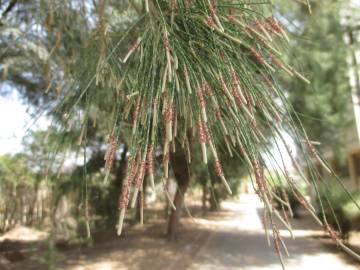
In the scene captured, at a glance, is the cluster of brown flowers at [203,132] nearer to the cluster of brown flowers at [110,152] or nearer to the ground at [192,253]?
the cluster of brown flowers at [110,152]

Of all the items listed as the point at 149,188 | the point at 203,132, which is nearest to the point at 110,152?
the point at 203,132

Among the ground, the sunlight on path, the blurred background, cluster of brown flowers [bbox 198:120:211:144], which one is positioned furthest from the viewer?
the ground

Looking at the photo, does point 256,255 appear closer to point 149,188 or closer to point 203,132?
point 149,188

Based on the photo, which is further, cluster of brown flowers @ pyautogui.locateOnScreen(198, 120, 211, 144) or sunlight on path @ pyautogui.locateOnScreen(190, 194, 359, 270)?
sunlight on path @ pyautogui.locateOnScreen(190, 194, 359, 270)

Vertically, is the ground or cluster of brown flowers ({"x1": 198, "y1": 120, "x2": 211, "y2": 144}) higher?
cluster of brown flowers ({"x1": 198, "y1": 120, "x2": 211, "y2": 144})

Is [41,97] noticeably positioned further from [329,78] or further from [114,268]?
[329,78]

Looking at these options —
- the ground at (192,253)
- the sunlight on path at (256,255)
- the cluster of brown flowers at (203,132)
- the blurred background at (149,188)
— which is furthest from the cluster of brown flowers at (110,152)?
the sunlight on path at (256,255)

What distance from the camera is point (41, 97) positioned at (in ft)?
28.8

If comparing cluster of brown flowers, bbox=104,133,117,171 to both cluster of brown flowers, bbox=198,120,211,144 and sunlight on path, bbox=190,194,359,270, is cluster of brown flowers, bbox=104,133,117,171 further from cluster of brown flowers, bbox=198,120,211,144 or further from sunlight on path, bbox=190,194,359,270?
sunlight on path, bbox=190,194,359,270

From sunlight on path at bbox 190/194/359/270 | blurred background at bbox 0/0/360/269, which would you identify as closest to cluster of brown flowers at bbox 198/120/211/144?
blurred background at bbox 0/0/360/269

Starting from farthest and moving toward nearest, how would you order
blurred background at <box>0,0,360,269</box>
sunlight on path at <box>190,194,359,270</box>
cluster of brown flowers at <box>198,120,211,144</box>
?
1. sunlight on path at <box>190,194,359,270</box>
2. blurred background at <box>0,0,360,269</box>
3. cluster of brown flowers at <box>198,120,211,144</box>

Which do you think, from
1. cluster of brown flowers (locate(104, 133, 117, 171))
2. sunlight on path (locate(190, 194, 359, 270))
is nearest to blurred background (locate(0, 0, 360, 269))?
sunlight on path (locate(190, 194, 359, 270))

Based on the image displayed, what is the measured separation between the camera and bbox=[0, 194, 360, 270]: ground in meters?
10.1

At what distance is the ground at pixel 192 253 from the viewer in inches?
396
